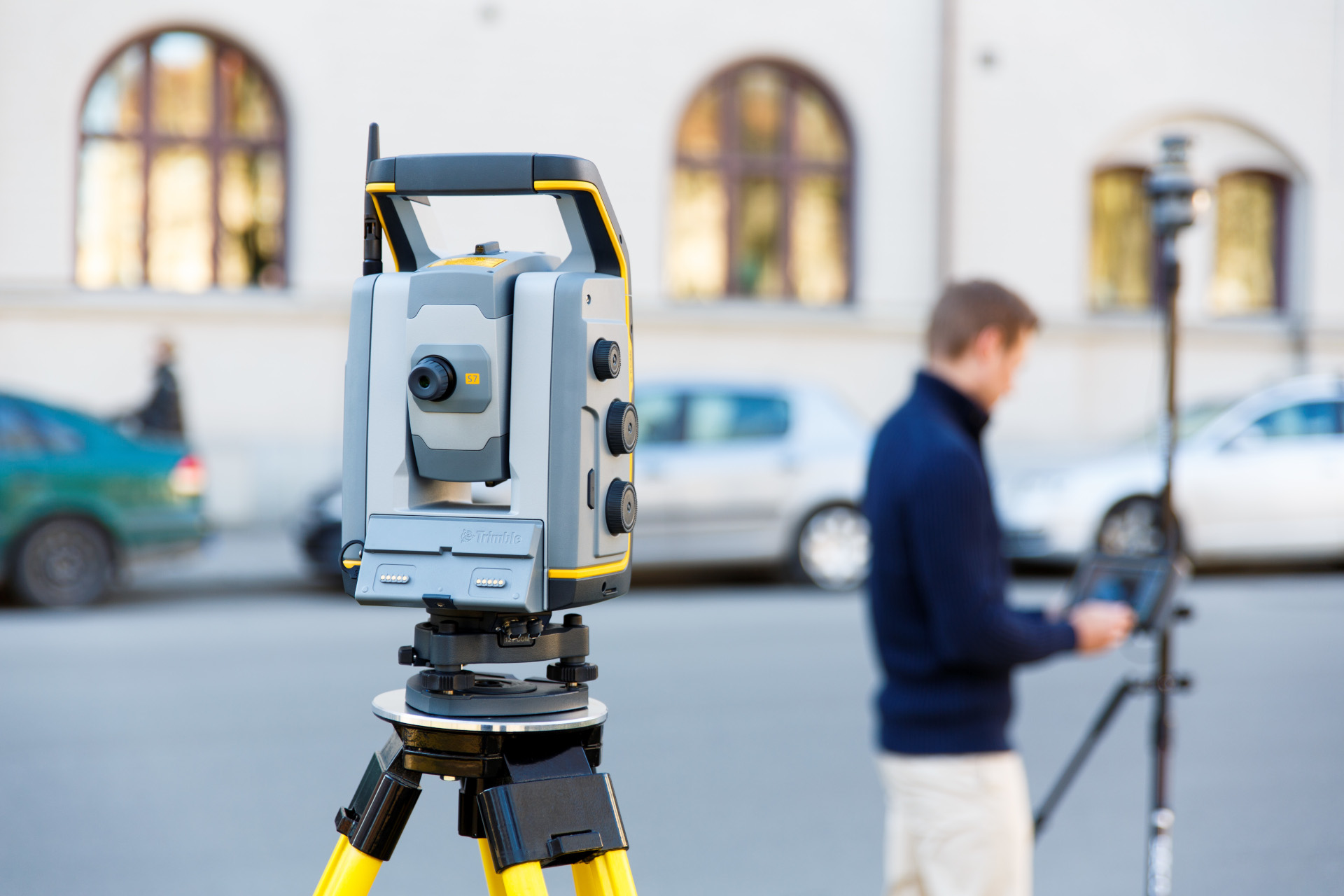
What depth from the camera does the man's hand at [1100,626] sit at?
110 inches

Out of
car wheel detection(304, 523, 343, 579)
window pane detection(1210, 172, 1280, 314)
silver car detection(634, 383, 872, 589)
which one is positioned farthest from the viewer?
window pane detection(1210, 172, 1280, 314)

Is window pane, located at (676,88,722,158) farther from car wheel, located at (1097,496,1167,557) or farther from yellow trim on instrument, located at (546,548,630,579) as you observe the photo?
yellow trim on instrument, located at (546,548,630,579)

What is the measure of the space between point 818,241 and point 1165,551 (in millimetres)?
13305

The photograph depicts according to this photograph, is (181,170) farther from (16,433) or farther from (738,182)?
(16,433)

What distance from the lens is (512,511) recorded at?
204 cm

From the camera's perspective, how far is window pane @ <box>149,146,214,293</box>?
15.1m

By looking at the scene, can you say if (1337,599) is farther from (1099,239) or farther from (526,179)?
(526,179)

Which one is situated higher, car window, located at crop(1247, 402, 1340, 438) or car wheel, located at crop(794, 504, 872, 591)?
car window, located at crop(1247, 402, 1340, 438)

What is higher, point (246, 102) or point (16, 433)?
point (246, 102)

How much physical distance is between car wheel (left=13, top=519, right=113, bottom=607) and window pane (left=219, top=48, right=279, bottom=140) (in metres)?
6.61

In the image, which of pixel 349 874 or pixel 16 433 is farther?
pixel 16 433

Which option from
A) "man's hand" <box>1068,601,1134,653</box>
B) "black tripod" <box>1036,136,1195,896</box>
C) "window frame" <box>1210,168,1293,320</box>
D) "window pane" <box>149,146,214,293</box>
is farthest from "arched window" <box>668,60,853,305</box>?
"man's hand" <box>1068,601,1134,653</box>

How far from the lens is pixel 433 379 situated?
203cm

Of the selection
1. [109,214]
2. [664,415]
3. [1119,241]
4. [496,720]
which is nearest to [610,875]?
[496,720]
